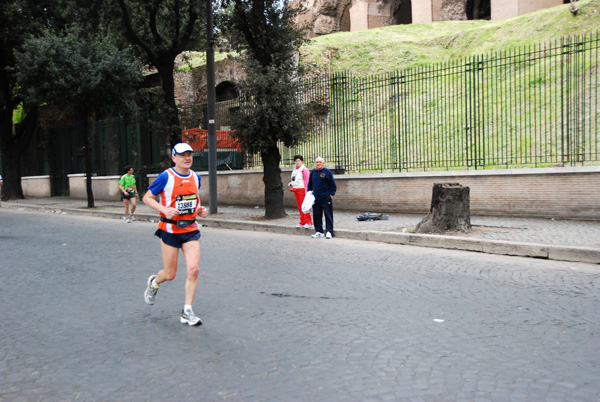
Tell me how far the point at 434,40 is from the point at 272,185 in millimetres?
21209

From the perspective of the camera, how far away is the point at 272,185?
14.6 metres

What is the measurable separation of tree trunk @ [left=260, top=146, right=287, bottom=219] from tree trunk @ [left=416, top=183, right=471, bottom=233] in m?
5.10

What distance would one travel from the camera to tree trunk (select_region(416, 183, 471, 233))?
408 inches

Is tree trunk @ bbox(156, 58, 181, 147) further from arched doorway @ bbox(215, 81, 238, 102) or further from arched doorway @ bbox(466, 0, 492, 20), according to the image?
arched doorway @ bbox(466, 0, 492, 20)

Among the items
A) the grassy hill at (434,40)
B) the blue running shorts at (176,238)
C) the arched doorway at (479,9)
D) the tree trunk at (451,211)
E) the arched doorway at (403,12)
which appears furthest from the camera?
the arched doorway at (403,12)

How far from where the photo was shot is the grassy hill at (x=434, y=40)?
82.3ft

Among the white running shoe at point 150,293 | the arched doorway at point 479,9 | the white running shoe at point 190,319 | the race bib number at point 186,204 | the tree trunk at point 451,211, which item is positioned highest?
the arched doorway at point 479,9

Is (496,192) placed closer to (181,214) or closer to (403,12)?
(181,214)

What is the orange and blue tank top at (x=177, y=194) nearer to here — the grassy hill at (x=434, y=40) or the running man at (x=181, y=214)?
the running man at (x=181, y=214)

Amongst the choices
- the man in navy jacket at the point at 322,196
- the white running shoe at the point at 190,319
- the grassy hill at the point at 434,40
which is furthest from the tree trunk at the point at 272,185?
the grassy hill at the point at 434,40

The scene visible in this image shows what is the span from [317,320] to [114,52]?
18.5 m

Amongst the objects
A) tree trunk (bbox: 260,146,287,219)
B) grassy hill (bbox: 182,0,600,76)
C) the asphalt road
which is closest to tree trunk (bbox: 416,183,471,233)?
the asphalt road

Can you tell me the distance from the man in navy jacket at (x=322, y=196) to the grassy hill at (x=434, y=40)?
584 inches

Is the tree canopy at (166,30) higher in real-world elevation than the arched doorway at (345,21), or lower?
lower
